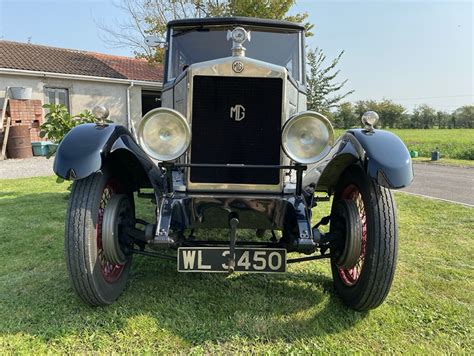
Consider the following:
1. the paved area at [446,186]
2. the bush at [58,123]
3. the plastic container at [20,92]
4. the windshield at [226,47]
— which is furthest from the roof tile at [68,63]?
the windshield at [226,47]

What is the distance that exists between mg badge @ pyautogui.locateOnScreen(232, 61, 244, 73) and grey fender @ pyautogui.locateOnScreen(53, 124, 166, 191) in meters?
0.87

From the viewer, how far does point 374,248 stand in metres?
2.23

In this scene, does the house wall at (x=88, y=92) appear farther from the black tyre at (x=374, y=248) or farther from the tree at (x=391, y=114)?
the tree at (x=391, y=114)

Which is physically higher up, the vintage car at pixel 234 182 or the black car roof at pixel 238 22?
the black car roof at pixel 238 22

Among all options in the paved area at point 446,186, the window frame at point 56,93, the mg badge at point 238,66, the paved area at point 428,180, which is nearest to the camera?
→ the mg badge at point 238,66

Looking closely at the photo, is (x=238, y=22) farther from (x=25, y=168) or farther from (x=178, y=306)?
(x=25, y=168)

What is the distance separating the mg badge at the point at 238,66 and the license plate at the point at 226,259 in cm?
113

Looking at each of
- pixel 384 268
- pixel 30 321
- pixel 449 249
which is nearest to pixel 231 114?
pixel 384 268

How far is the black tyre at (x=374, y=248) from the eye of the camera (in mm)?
2211

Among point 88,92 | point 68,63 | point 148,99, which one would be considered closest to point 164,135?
point 88,92

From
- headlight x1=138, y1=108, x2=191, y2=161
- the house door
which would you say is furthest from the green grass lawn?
the house door

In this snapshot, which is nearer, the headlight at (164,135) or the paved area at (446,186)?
the headlight at (164,135)

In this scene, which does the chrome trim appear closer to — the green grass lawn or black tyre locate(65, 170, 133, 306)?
black tyre locate(65, 170, 133, 306)

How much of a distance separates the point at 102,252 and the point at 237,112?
50.3 inches
